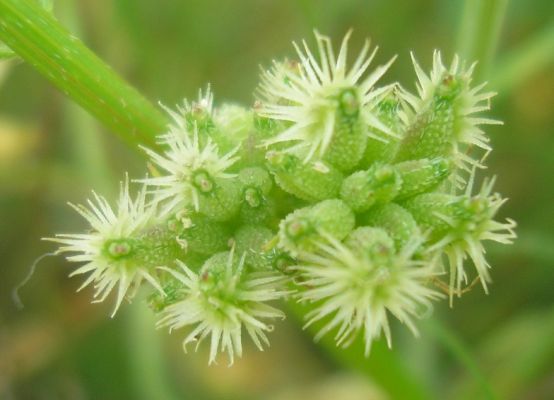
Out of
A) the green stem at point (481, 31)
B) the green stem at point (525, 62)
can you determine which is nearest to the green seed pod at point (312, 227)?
the green stem at point (481, 31)

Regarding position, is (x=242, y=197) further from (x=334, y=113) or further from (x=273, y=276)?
(x=334, y=113)

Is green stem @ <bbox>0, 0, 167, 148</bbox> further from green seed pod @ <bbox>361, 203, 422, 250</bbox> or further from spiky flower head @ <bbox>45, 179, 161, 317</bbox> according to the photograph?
green seed pod @ <bbox>361, 203, 422, 250</bbox>

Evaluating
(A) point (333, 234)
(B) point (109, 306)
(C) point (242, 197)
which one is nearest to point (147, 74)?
(B) point (109, 306)

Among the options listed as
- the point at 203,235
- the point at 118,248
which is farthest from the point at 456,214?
the point at 118,248

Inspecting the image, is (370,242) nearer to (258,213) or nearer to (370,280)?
(370,280)

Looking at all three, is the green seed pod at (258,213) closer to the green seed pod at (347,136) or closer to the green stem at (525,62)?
the green seed pod at (347,136)

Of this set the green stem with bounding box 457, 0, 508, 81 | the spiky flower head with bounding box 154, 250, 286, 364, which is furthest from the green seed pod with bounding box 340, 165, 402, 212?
the green stem with bounding box 457, 0, 508, 81

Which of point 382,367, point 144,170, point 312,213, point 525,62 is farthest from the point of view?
point 144,170
